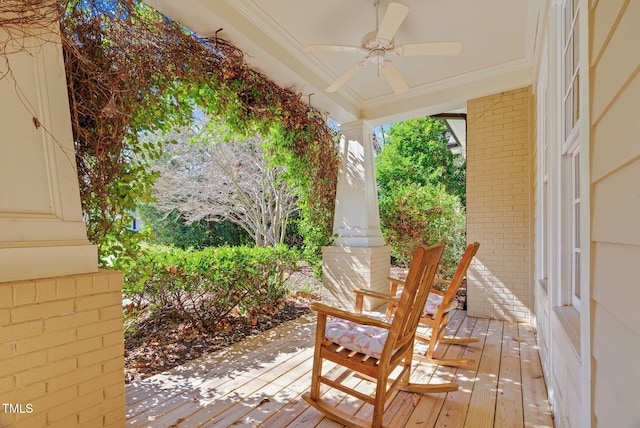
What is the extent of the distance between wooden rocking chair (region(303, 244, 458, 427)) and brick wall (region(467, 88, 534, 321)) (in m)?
2.11

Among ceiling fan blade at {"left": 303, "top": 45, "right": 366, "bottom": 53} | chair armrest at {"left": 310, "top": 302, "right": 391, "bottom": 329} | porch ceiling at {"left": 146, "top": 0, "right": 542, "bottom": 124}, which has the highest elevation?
porch ceiling at {"left": 146, "top": 0, "right": 542, "bottom": 124}

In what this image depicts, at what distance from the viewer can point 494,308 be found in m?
3.85

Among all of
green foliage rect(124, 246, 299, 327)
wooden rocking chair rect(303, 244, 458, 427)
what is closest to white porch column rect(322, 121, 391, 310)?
green foliage rect(124, 246, 299, 327)

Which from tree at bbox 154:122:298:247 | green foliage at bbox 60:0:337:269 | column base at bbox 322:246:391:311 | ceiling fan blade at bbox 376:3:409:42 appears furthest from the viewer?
tree at bbox 154:122:298:247

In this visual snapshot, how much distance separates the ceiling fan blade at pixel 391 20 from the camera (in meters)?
2.15

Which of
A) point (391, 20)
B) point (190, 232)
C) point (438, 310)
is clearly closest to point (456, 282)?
point (438, 310)

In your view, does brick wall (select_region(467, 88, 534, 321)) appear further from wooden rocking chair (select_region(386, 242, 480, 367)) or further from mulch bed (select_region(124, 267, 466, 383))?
mulch bed (select_region(124, 267, 466, 383))

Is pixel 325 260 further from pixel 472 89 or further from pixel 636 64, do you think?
pixel 636 64

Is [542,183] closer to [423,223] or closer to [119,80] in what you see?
[423,223]

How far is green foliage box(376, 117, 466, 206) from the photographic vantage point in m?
7.70

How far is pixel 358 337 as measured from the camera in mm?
1879

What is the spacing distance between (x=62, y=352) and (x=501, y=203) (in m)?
4.14

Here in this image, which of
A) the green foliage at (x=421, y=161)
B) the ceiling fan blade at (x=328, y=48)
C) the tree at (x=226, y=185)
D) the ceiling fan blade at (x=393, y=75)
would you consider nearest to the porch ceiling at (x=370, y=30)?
the ceiling fan blade at (x=328, y=48)

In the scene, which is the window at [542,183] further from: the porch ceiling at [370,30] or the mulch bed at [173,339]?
the mulch bed at [173,339]
